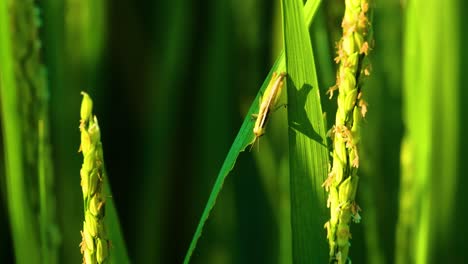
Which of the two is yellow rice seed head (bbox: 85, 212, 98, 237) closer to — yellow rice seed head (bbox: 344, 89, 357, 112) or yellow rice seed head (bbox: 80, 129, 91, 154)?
yellow rice seed head (bbox: 80, 129, 91, 154)

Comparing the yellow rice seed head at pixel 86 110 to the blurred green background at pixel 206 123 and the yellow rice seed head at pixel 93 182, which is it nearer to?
the yellow rice seed head at pixel 93 182

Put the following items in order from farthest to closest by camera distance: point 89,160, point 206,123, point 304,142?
1. point 206,123
2. point 304,142
3. point 89,160

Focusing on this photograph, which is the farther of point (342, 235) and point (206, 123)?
point (206, 123)

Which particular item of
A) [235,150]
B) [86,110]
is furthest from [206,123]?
[86,110]

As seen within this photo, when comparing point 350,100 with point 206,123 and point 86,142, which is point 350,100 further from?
point 206,123

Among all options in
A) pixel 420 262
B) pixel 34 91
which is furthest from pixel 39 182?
pixel 420 262

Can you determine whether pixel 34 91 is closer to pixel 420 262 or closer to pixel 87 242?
pixel 87 242

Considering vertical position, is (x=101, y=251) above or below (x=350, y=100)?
below
